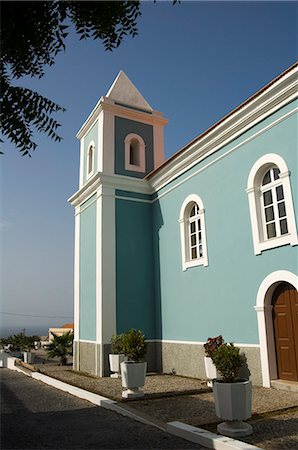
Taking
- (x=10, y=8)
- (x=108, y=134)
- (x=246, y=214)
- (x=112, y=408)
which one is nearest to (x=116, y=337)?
(x=112, y=408)

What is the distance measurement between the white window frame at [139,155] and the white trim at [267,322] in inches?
306

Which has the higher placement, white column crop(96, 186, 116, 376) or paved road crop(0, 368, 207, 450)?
white column crop(96, 186, 116, 376)

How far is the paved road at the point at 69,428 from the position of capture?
5.17 m

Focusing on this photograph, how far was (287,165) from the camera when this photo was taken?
878 cm

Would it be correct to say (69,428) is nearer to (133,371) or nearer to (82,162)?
(133,371)

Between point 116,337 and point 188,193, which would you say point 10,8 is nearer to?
point 188,193

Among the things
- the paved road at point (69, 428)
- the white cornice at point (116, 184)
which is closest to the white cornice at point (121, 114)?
the white cornice at point (116, 184)

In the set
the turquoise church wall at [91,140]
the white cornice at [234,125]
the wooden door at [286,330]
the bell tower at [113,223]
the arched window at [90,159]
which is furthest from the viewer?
the arched window at [90,159]

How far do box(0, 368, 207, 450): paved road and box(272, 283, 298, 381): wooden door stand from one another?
156 inches

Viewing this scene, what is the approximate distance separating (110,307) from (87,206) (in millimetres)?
4353

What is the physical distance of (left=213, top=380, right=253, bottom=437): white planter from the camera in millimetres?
5402

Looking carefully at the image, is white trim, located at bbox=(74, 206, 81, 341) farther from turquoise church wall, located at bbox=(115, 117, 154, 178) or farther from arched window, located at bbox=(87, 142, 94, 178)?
turquoise church wall, located at bbox=(115, 117, 154, 178)

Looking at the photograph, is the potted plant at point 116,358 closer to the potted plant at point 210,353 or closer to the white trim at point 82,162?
the potted plant at point 210,353

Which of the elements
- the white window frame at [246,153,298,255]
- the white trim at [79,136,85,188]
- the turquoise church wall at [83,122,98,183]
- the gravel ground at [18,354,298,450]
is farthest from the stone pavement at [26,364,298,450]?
the white trim at [79,136,85,188]
